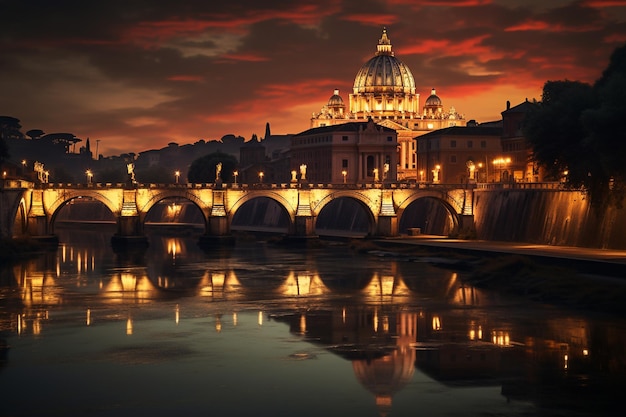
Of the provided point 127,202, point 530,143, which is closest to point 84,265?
point 127,202

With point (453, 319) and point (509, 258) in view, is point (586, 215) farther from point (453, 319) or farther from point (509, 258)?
point (453, 319)

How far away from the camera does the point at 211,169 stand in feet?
500

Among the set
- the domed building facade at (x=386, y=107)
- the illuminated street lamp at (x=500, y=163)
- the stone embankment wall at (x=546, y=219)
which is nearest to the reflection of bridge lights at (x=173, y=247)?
the stone embankment wall at (x=546, y=219)

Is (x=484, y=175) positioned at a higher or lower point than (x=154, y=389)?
higher

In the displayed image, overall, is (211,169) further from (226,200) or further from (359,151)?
(226,200)

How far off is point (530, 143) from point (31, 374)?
4276 cm

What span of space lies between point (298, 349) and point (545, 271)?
72.2ft

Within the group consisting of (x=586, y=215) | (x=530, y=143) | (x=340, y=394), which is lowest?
(x=340, y=394)

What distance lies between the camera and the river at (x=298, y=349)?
33875 mm

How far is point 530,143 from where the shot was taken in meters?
72.1

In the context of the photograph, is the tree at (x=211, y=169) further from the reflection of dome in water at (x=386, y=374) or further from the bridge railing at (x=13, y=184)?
the reflection of dome in water at (x=386, y=374)

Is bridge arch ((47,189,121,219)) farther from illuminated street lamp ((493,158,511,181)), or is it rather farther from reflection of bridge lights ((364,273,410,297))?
illuminated street lamp ((493,158,511,181))

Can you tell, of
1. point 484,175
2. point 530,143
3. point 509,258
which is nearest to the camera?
point 509,258

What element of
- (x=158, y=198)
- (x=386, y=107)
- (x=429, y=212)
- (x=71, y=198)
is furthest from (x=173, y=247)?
(x=386, y=107)
